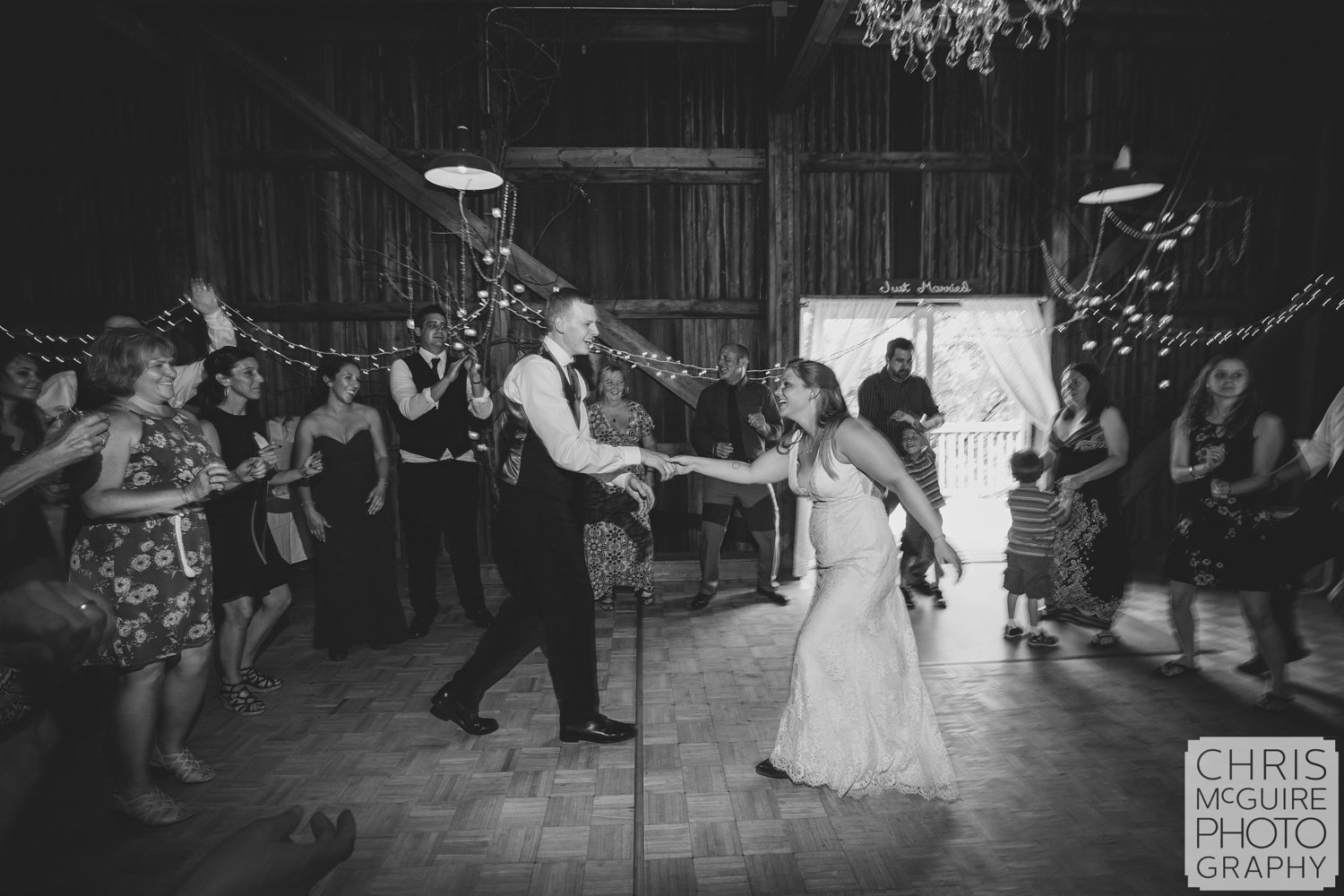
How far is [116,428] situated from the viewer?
2.14 meters

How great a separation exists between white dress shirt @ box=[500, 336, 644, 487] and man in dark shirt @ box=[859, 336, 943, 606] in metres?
2.72

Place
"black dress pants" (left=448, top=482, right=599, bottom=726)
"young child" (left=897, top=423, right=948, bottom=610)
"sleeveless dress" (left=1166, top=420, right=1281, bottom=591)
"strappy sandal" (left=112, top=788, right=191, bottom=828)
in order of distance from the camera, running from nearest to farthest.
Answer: "strappy sandal" (left=112, top=788, right=191, bottom=828)
"black dress pants" (left=448, top=482, right=599, bottom=726)
"sleeveless dress" (left=1166, top=420, right=1281, bottom=591)
"young child" (left=897, top=423, right=948, bottom=610)

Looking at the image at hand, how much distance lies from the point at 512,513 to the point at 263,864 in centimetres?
180

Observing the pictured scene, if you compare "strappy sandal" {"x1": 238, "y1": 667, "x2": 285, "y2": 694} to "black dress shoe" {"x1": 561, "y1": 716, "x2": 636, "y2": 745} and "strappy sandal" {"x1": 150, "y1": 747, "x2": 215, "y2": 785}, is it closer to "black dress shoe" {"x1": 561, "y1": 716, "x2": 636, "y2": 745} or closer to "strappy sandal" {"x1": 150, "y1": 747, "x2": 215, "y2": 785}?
"strappy sandal" {"x1": 150, "y1": 747, "x2": 215, "y2": 785}

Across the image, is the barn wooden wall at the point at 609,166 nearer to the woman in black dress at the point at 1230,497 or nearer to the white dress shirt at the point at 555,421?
the woman in black dress at the point at 1230,497

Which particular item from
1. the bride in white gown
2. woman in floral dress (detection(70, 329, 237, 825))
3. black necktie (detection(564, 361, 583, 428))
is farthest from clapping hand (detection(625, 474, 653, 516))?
woman in floral dress (detection(70, 329, 237, 825))

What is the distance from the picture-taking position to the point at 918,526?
4.71 m

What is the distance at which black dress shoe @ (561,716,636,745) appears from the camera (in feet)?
9.27

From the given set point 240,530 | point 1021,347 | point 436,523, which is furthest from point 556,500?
point 1021,347

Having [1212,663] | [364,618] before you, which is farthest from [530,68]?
[1212,663]

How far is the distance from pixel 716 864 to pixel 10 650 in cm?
183

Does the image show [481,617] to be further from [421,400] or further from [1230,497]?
[1230,497]

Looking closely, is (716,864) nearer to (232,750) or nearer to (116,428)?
(232,750)

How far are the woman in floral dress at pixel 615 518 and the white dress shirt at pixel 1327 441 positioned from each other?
3.11 metres
